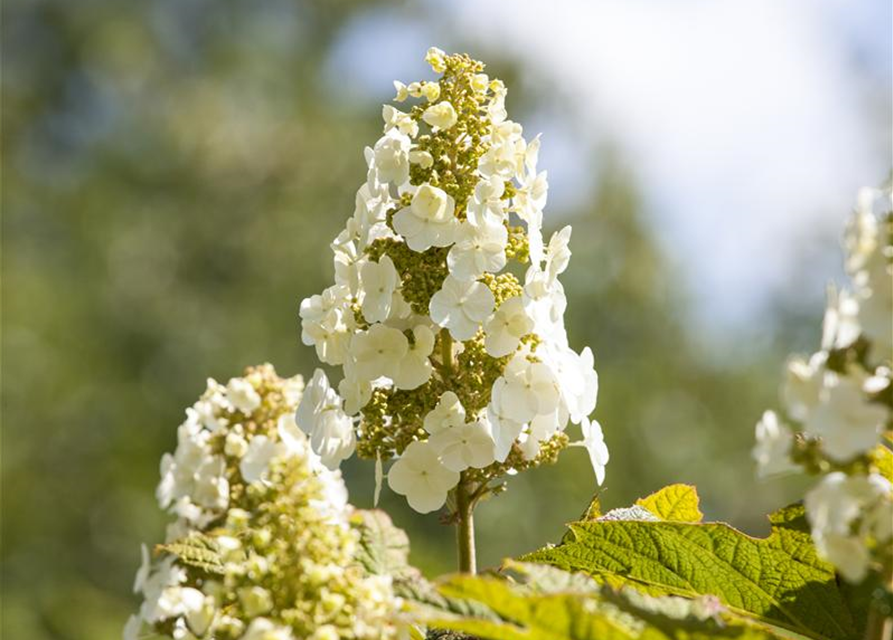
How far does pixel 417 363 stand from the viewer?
1404mm

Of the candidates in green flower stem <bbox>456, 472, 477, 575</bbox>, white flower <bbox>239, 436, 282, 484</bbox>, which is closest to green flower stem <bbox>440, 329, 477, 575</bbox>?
green flower stem <bbox>456, 472, 477, 575</bbox>

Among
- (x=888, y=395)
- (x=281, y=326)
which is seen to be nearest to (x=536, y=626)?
(x=888, y=395)

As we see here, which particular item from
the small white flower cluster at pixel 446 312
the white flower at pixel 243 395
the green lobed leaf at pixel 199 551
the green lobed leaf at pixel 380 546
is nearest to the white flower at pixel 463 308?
the small white flower cluster at pixel 446 312

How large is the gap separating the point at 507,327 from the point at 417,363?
100mm

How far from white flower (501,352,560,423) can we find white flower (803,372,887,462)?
1.59 ft

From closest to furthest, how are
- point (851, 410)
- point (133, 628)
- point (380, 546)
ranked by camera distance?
point (851, 410)
point (380, 546)
point (133, 628)

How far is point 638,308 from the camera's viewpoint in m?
17.7

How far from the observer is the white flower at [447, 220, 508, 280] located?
1.38 metres

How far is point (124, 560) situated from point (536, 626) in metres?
14.8

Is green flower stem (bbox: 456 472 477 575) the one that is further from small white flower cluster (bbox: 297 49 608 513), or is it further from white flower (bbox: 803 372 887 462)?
white flower (bbox: 803 372 887 462)

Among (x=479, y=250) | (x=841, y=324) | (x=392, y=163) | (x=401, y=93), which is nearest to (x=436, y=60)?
(x=401, y=93)

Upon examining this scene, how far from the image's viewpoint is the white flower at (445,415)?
1.38 meters

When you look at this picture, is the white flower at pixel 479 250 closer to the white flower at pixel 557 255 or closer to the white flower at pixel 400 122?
the white flower at pixel 557 255

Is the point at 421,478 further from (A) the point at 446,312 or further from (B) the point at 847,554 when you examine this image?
(B) the point at 847,554
